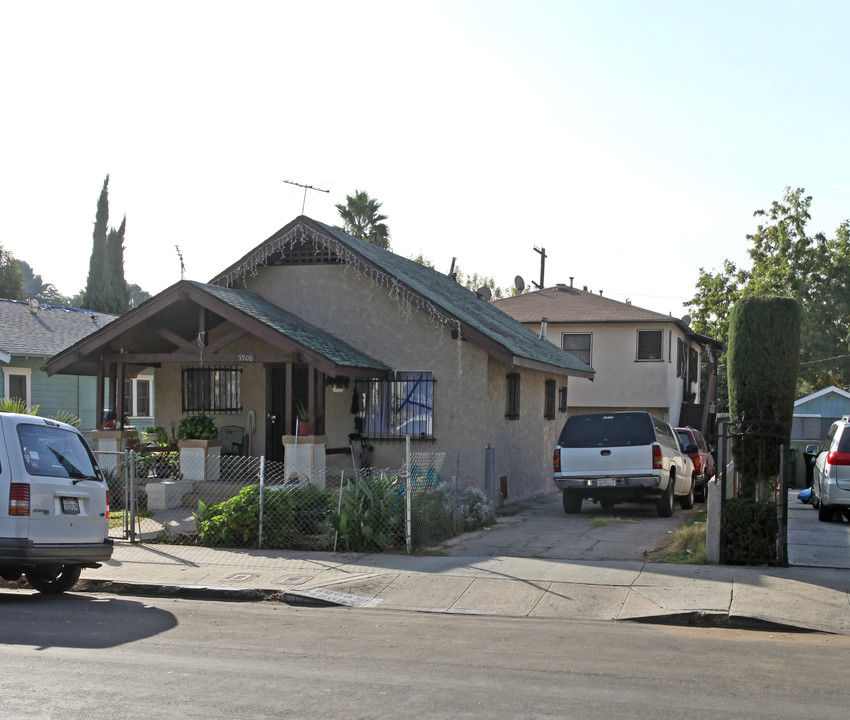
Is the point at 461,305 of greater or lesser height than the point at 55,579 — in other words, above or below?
above

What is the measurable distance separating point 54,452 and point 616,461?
942cm

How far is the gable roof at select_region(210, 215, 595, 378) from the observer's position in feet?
54.7

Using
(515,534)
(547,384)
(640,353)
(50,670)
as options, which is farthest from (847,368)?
(50,670)

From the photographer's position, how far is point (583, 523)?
15.2 m

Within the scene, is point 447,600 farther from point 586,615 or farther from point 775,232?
point 775,232

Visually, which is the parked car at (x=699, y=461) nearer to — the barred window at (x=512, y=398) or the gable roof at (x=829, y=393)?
the barred window at (x=512, y=398)

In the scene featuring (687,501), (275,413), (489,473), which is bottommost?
(687,501)

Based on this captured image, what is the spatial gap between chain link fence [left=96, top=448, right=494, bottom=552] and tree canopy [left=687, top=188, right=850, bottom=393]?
33023 millimetres

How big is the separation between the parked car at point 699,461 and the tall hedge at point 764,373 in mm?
7524

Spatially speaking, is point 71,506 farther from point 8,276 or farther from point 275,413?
point 8,276

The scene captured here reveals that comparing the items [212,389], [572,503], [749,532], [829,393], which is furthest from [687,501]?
[829,393]

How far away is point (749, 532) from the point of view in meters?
11.1

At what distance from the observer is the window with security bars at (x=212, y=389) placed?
1841 centimetres

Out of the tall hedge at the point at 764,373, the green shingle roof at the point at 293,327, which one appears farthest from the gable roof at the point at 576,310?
the tall hedge at the point at 764,373
